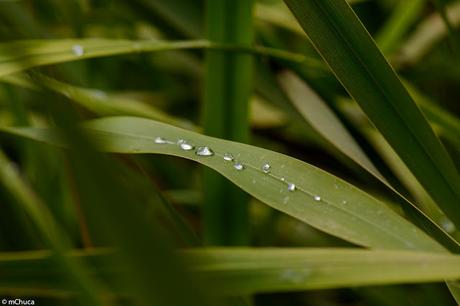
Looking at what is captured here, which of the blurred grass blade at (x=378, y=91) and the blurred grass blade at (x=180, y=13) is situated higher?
the blurred grass blade at (x=180, y=13)

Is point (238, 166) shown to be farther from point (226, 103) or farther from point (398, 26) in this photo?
point (398, 26)

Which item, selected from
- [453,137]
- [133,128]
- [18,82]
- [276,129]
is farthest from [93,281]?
[276,129]

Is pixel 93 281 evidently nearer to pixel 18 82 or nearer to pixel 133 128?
pixel 133 128

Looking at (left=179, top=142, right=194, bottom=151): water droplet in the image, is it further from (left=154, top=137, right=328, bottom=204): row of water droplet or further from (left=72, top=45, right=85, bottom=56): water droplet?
(left=72, top=45, right=85, bottom=56): water droplet

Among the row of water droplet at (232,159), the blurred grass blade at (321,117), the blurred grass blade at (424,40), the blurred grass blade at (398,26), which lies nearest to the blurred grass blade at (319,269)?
the row of water droplet at (232,159)

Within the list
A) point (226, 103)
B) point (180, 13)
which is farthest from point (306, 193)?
point (180, 13)

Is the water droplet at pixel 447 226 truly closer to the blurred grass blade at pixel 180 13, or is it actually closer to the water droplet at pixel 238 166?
the water droplet at pixel 238 166
